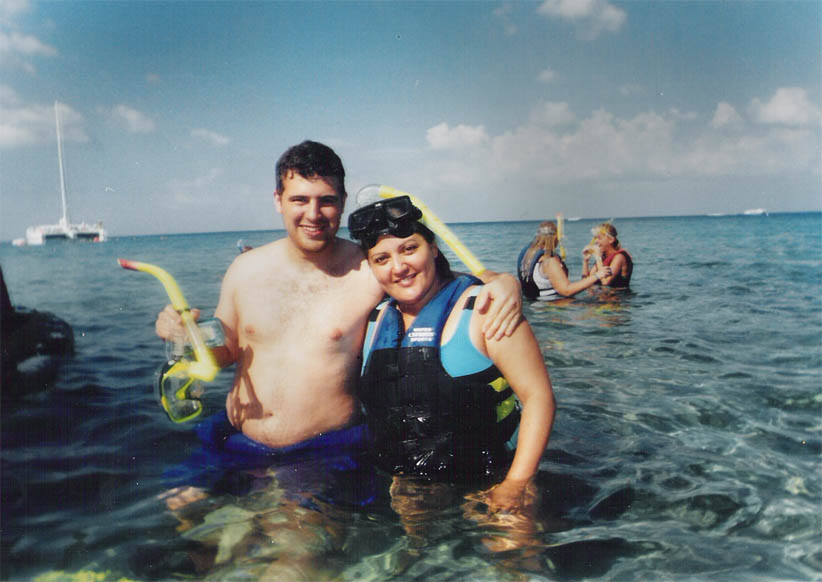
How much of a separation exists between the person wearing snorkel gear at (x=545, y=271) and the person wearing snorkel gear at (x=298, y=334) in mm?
7963

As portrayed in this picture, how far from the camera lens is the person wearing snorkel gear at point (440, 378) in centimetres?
285

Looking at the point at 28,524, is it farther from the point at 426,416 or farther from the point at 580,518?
the point at 580,518

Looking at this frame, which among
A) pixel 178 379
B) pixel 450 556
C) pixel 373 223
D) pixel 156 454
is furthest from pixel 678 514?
pixel 156 454

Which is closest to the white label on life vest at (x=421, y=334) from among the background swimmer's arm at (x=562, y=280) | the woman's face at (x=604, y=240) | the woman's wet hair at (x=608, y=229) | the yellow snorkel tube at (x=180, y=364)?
the yellow snorkel tube at (x=180, y=364)

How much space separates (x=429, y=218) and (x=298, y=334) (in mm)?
1241

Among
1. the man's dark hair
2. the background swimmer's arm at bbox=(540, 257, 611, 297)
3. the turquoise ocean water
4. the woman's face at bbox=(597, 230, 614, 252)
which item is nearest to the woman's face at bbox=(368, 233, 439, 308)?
the man's dark hair

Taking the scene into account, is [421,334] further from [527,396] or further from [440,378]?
[527,396]

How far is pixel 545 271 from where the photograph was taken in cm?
1113

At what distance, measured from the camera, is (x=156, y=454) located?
4.48 metres

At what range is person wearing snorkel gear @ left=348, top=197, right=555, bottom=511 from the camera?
112 inches

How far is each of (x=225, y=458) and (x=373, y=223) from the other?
2023mm

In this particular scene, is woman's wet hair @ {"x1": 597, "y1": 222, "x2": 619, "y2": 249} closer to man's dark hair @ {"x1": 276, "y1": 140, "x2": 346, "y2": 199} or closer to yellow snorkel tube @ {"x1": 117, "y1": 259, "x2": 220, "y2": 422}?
man's dark hair @ {"x1": 276, "y1": 140, "x2": 346, "y2": 199}

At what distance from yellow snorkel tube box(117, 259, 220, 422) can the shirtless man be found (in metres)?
0.29

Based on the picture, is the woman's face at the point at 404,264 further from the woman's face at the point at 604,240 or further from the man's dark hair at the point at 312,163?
the woman's face at the point at 604,240
